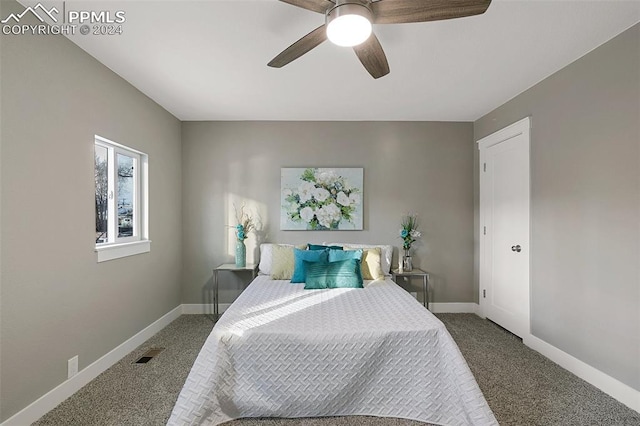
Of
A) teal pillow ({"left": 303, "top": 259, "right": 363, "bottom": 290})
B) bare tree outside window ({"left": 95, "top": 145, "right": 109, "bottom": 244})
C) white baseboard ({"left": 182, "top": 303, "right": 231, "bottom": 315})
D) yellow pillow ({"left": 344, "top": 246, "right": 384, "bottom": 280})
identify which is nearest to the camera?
bare tree outside window ({"left": 95, "top": 145, "right": 109, "bottom": 244})

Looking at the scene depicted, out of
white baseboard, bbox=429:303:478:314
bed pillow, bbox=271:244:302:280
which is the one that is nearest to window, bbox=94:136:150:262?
bed pillow, bbox=271:244:302:280

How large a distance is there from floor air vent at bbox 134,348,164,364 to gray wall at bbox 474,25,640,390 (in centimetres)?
358

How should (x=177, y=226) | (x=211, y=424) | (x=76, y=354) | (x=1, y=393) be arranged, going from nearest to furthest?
(x=1, y=393) < (x=211, y=424) < (x=76, y=354) < (x=177, y=226)

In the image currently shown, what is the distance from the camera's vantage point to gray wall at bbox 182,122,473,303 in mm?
4266

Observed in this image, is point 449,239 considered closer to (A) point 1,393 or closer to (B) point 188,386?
(B) point 188,386

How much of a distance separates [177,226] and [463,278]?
12.4ft

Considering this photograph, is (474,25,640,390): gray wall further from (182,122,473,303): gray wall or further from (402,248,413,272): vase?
(402,248,413,272): vase

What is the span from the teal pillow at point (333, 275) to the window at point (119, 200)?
1.73 metres

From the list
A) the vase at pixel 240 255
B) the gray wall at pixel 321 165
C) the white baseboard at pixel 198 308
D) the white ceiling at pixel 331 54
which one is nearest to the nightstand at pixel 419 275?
the gray wall at pixel 321 165

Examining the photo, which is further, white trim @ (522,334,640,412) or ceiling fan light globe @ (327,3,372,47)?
white trim @ (522,334,640,412)

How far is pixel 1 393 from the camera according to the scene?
5.90 ft

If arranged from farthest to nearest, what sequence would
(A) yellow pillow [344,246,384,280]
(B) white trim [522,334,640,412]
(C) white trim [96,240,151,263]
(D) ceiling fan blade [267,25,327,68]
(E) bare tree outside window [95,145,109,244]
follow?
1. (A) yellow pillow [344,246,384,280]
2. (E) bare tree outside window [95,145,109,244]
3. (C) white trim [96,240,151,263]
4. (B) white trim [522,334,640,412]
5. (D) ceiling fan blade [267,25,327,68]

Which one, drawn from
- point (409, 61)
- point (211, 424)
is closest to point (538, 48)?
point (409, 61)

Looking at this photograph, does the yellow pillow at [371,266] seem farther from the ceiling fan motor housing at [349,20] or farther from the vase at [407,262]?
the ceiling fan motor housing at [349,20]
